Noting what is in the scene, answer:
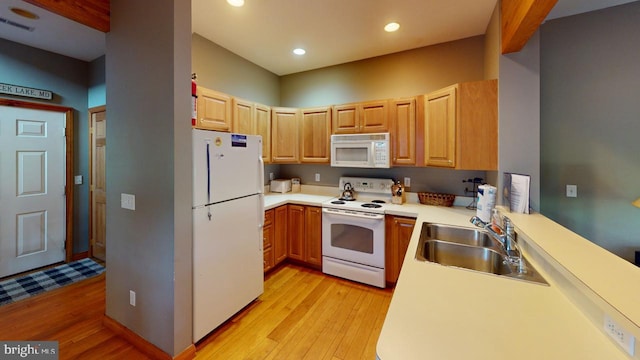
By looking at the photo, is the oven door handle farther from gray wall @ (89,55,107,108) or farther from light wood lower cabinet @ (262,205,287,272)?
gray wall @ (89,55,107,108)

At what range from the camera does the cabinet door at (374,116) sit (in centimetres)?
296

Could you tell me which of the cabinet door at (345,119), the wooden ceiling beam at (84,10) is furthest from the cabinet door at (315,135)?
the wooden ceiling beam at (84,10)

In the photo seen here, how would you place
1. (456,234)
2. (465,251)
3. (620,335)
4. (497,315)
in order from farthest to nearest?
(456,234), (465,251), (497,315), (620,335)

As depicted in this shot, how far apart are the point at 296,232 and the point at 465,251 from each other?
2.01 m

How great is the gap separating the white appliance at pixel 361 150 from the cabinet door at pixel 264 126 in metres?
0.91

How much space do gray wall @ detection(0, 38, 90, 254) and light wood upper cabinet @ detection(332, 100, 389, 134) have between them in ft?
11.3

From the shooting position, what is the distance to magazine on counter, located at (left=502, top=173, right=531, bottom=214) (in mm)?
1843

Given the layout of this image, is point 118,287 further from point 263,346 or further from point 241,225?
point 263,346

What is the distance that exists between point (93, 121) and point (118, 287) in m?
2.65

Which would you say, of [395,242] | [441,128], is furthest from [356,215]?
[441,128]

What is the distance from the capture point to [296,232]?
3234 millimetres

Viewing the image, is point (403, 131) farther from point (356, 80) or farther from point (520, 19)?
point (520, 19)

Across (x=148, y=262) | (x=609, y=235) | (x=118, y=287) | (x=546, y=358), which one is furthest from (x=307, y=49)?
(x=609, y=235)

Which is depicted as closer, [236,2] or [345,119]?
[236,2]
